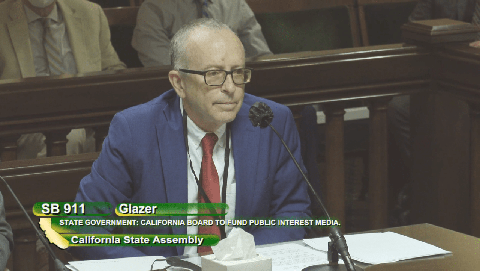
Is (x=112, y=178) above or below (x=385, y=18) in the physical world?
below

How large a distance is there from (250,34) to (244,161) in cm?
179

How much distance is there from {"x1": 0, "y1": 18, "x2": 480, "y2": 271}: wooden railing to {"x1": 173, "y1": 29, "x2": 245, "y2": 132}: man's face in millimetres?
531

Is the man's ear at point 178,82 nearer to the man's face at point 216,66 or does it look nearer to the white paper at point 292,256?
the man's face at point 216,66

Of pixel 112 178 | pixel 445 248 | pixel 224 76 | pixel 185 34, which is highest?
pixel 185 34

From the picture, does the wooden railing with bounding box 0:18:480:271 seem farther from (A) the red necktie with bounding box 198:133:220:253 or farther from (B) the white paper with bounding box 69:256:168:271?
(B) the white paper with bounding box 69:256:168:271

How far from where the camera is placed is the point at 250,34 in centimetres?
371

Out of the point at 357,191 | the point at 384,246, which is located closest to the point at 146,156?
the point at 384,246

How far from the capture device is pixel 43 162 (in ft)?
7.27

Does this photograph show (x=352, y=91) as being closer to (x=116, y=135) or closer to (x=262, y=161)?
(x=262, y=161)

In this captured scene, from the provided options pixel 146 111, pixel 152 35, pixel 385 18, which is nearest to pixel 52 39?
pixel 152 35

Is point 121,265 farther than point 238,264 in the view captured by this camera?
Yes

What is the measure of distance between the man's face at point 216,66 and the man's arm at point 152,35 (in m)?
1.60

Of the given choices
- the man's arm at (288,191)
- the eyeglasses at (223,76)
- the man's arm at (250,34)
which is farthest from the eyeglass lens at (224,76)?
the man's arm at (250,34)

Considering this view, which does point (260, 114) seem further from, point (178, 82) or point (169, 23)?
point (169, 23)
